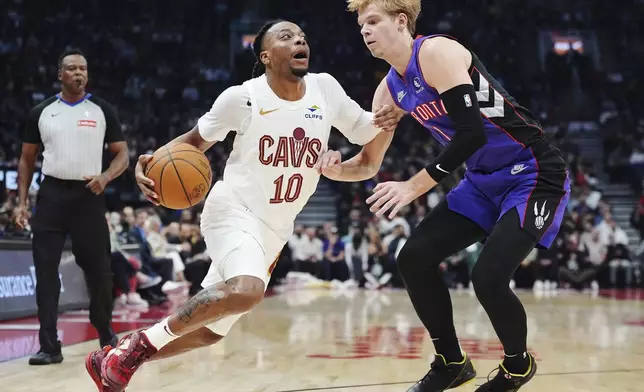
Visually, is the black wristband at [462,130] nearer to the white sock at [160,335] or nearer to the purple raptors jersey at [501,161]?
the purple raptors jersey at [501,161]

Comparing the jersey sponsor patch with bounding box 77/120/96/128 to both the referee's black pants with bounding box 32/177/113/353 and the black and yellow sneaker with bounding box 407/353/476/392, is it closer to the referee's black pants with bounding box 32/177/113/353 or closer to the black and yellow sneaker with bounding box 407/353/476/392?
the referee's black pants with bounding box 32/177/113/353

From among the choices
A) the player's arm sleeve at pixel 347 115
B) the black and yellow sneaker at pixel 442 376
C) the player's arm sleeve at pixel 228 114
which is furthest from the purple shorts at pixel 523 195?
the player's arm sleeve at pixel 228 114

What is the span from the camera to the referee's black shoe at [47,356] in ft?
19.0

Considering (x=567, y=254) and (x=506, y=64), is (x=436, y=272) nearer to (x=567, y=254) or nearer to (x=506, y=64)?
(x=567, y=254)

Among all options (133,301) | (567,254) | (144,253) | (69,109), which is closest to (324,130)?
(69,109)

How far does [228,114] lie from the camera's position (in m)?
4.32

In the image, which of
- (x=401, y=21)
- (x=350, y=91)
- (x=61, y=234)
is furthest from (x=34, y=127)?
(x=350, y=91)

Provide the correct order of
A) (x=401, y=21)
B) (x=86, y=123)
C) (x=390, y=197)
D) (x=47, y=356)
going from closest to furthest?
1. (x=390, y=197)
2. (x=401, y=21)
3. (x=47, y=356)
4. (x=86, y=123)

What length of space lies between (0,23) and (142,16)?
4.05m

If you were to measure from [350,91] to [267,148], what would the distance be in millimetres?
20018

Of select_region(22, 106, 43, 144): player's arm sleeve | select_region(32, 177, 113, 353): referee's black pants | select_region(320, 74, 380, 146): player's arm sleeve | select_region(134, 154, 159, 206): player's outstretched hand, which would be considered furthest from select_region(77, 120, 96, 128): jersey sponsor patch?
select_region(320, 74, 380, 146): player's arm sleeve

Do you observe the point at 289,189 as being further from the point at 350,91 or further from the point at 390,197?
the point at 350,91

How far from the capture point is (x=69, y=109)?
642 cm

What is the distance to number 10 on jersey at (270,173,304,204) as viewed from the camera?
4.32m
